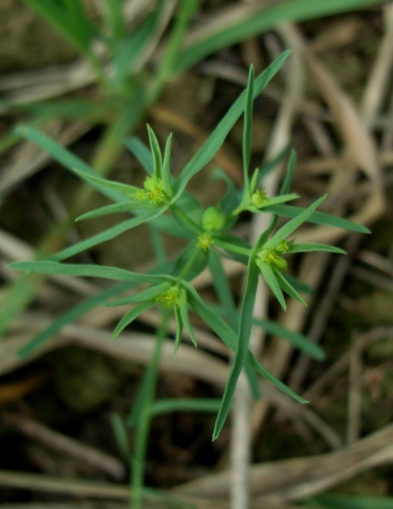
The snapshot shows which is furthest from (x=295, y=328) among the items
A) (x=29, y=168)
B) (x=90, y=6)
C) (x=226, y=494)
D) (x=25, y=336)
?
(x=90, y=6)

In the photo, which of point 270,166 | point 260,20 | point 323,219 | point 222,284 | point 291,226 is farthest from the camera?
point 260,20

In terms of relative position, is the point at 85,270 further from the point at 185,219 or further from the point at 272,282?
the point at 272,282

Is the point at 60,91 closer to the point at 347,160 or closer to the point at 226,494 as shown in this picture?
the point at 347,160

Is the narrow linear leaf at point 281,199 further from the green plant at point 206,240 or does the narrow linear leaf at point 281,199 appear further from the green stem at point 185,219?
the green stem at point 185,219

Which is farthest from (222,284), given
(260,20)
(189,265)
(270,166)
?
(260,20)

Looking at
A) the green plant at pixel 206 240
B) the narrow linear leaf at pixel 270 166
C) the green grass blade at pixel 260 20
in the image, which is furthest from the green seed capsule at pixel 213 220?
the green grass blade at pixel 260 20

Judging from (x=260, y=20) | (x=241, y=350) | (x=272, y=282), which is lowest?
(x=241, y=350)

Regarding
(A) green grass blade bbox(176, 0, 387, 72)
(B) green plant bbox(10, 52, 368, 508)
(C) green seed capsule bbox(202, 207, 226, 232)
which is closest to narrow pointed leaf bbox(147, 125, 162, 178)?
(B) green plant bbox(10, 52, 368, 508)
